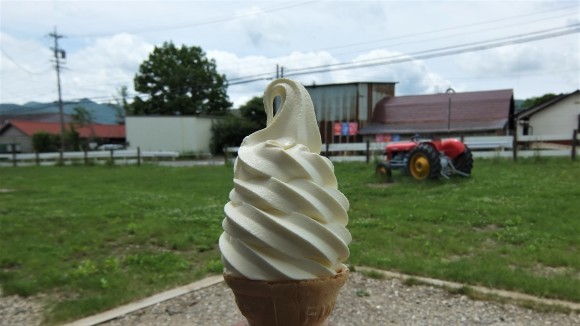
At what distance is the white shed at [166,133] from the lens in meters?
37.0

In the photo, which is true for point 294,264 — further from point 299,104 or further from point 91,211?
point 91,211

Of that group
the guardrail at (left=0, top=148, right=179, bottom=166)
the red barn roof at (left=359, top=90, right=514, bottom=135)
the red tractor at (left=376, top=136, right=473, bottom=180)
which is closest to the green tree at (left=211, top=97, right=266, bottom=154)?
the guardrail at (left=0, top=148, right=179, bottom=166)

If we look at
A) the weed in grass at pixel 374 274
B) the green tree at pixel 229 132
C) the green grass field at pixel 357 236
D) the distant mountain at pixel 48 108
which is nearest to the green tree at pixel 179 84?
the distant mountain at pixel 48 108

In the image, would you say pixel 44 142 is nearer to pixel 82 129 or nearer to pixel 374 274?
pixel 82 129

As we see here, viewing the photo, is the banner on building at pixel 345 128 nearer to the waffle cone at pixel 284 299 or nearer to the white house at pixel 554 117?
the white house at pixel 554 117

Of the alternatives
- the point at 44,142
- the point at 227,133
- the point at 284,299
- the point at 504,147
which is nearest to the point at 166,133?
the point at 227,133

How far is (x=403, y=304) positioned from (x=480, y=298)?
0.68 meters

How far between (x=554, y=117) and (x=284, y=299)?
3105cm

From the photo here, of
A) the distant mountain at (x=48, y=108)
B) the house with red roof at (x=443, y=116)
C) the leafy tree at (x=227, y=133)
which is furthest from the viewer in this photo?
the distant mountain at (x=48, y=108)

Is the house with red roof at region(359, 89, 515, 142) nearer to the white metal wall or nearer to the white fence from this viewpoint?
the white metal wall

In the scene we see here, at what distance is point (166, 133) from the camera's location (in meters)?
37.1

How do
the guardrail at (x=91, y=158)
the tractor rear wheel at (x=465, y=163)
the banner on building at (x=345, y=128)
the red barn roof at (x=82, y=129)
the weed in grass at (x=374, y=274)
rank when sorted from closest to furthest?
the weed in grass at (x=374, y=274)
the tractor rear wheel at (x=465, y=163)
the guardrail at (x=91, y=158)
the banner on building at (x=345, y=128)
the red barn roof at (x=82, y=129)

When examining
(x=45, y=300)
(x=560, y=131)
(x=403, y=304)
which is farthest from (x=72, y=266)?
(x=560, y=131)

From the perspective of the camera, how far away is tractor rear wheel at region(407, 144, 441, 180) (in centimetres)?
→ 1096
